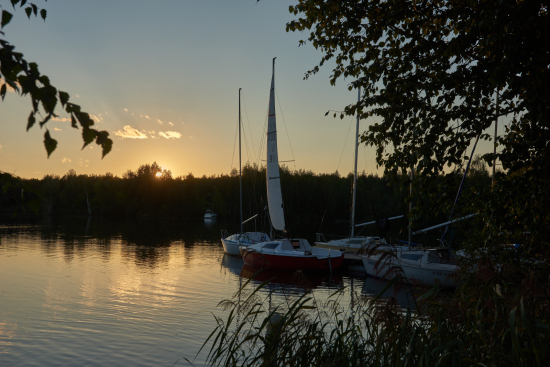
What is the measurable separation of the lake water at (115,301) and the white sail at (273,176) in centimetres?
399

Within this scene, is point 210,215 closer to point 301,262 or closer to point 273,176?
point 273,176

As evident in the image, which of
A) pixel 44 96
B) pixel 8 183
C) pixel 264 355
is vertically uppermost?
pixel 44 96

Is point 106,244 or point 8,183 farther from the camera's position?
point 106,244

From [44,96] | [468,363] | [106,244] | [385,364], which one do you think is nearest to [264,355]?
[385,364]

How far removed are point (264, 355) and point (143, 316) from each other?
1147cm

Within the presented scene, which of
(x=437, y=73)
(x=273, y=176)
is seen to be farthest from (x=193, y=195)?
(x=437, y=73)

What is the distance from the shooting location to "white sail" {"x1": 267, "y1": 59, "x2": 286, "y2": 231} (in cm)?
2956

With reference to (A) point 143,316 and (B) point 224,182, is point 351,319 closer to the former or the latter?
(A) point 143,316

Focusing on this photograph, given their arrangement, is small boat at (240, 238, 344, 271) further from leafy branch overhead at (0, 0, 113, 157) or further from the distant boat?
the distant boat

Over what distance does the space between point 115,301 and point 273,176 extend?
14.7 meters

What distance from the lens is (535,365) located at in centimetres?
379

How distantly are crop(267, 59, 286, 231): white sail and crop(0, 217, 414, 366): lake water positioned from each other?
3987 mm

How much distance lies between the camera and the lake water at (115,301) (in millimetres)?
11188

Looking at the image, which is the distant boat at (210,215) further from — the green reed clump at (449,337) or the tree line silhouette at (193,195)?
the green reed clump at (449,337)
